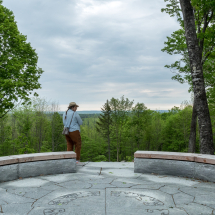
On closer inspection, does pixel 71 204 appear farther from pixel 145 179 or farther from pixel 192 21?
pixel 192 21

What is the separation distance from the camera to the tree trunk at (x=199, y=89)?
23.3 feet

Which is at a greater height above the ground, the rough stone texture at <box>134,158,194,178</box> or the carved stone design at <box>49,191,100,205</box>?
the rough stone texture at <box>134,158,194,178</box>

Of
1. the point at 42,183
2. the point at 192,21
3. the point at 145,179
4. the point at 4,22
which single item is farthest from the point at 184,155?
the point at 4,22

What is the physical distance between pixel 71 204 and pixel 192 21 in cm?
704

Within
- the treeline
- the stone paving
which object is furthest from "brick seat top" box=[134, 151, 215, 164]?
the treeline

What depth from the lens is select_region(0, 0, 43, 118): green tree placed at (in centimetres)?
1554

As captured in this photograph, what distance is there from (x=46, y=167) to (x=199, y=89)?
539 cm

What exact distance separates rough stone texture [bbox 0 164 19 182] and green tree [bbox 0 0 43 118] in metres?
10.8

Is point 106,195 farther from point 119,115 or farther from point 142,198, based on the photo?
point 119,115

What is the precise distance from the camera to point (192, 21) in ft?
24.5

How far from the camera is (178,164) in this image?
5.25m

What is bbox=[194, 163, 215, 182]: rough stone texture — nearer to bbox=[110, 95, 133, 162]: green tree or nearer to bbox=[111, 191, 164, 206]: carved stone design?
bbox=[111, 191, 164, 206]: carved stone design

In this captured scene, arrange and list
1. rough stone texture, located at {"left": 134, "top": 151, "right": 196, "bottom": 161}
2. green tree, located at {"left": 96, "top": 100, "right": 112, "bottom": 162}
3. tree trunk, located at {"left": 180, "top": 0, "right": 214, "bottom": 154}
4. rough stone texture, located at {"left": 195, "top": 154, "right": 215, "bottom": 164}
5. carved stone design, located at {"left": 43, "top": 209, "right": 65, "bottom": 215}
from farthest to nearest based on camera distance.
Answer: green tree, located at {"left": 96, "top": 100, "right": 112, "bottom": 162} < tree trunk, located at {"left": 180, "top": 0, "right": 214, "bottom": 154} < rough stone texture, located at {"left": 134, "top": 151, "right": 196, "bottom": 161} < rough stone texture, located at {"left": 195, "top": 154, "right": 215, "bottom": 164} < carved stone design, located at {"left": 43, "top": 209, "right": 65, "bottom": 215}

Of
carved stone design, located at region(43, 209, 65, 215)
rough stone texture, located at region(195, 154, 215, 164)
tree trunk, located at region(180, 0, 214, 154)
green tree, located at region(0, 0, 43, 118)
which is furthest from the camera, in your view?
green tree, located at region(0, 0, 43, 118)
